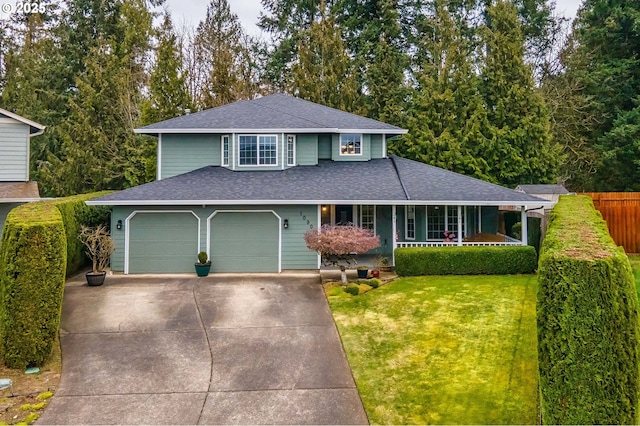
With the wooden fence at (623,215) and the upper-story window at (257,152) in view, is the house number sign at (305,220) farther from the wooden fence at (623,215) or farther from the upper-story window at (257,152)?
the wooden fence at (623,215)

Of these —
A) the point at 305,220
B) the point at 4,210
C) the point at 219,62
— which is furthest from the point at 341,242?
the point at 219,62

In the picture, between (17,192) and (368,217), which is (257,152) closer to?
(368,217)

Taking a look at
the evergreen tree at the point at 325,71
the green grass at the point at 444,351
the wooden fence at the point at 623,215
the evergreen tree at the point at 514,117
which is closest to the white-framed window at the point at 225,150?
the green grass at the point at 444,351

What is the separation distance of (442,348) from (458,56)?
70.8 feet

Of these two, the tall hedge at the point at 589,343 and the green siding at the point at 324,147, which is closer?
the tall hedge at the point at 589,343

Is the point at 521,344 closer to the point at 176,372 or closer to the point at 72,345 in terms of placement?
the point at 176,372

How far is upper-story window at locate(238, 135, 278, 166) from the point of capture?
1748cm

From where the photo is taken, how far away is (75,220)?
47.6ft

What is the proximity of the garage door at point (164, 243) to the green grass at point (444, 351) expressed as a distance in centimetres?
608

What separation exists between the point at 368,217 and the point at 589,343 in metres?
12.6

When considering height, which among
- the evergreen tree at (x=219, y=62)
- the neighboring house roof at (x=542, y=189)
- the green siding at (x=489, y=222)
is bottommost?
the green siding at (x=489, y=222)

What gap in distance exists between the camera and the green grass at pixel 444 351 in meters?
6.20

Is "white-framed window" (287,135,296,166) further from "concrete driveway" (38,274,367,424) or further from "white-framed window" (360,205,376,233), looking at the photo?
"concrete driveway" (38,274,367,424)

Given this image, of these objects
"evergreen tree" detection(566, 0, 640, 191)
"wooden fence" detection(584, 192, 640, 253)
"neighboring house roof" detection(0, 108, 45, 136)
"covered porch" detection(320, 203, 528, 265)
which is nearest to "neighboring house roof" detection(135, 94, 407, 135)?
"neighboring house roof" detection(0, 108, 45, 136)
